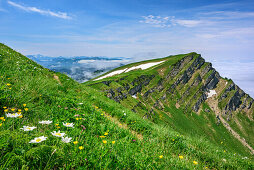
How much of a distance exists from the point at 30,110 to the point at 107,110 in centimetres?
517

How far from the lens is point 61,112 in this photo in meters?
5.16

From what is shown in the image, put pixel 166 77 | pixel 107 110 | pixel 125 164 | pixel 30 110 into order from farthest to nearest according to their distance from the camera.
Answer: pixel 166 77, pixel 107 110, pixel 30 110, pixel 125 164

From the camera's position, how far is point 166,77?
635ft

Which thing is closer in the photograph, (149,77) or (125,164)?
(125,164)

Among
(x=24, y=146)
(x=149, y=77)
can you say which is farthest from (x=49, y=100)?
(x=149, y=77)

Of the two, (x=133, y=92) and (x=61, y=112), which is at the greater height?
(x=61, y=112)

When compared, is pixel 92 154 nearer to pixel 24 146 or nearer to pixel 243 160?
pixel 24 146

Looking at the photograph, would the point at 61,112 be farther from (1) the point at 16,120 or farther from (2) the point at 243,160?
(2) the point at 243,160

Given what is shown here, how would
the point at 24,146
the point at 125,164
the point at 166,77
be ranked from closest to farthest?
the point at 24,146, the point at 125,164, the point at 166,77

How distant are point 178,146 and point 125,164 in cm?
347

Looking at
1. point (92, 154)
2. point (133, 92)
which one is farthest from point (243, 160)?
point (133, 92)

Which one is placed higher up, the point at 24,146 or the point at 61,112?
the point at 24,146

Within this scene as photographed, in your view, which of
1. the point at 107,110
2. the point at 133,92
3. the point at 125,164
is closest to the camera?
the point at 125,164

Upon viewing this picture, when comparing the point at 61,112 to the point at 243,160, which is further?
the point at 243,160
